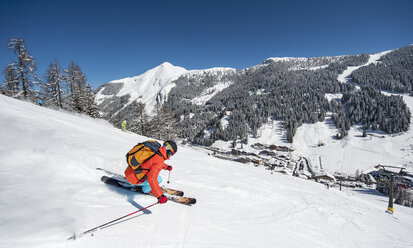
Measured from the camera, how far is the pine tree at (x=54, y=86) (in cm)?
2655

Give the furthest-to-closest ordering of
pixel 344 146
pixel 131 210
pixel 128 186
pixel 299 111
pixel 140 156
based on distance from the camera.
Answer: pixel 299 111, pixel 344 146, pixel 128 186, pixel 140 156, pixel 131 210

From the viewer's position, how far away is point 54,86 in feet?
89.1

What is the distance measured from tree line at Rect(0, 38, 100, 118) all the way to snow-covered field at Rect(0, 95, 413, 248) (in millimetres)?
20860

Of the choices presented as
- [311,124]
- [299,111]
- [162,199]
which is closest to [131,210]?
[162,199]

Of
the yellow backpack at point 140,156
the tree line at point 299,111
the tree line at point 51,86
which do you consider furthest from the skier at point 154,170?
the tree line at point 299,111

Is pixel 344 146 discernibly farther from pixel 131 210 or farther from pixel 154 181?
pixel 131 210

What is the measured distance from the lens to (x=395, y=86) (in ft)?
457

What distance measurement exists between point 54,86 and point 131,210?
32837 mm

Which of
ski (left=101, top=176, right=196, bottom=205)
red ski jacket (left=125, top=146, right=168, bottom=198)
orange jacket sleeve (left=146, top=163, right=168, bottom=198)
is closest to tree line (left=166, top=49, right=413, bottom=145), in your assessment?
ski (left=101, top=176, right=196, bottom=205)

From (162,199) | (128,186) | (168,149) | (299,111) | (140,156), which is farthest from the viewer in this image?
(299,111)

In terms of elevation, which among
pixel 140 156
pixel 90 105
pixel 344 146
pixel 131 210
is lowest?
pixel 344 146

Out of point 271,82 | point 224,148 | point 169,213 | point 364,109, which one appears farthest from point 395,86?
point 169,213

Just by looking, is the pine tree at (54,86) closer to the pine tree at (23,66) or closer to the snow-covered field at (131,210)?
the pine tree at (23,66)

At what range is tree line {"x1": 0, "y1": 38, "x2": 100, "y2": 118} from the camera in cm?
2111
